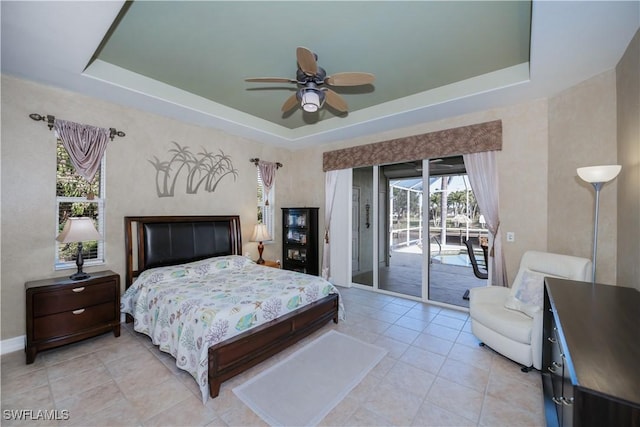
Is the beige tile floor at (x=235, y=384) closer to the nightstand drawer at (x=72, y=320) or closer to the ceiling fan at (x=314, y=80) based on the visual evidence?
the nightstand drawer at (x=72, y=320)

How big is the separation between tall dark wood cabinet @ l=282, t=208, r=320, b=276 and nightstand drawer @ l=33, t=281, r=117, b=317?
306 centimetres

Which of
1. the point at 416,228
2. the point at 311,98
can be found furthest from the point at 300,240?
the point at 311,98

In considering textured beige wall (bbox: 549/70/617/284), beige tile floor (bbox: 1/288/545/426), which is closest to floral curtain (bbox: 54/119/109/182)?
beige tile floor (bbox: 1/288/545/426)

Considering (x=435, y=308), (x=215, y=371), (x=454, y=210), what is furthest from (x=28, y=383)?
(x=454, y=210)

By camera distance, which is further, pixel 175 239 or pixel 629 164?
pixel 175 239

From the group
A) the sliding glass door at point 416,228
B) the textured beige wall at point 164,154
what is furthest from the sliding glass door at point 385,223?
Result: the textured beige wall at point 164,154

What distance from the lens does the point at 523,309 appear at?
101 inches

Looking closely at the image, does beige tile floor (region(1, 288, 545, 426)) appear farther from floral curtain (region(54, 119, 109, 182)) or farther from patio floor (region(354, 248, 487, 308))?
floral curtain (region(54, 119, 109, 182))

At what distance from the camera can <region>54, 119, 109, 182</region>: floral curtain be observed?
2.97 meters

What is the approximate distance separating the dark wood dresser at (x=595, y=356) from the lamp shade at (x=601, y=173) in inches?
35.0

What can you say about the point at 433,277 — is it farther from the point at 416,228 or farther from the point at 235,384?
the point at 235,384

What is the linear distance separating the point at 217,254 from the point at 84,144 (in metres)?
2.19

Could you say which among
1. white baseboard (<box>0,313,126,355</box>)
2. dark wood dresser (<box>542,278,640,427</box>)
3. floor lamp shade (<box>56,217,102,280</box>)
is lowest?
white baseboard (<box>0,313,126,355</box>)

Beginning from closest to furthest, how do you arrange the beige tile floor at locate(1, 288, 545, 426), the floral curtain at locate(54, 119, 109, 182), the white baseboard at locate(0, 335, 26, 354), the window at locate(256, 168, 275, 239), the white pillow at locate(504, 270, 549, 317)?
the beige tile floor at locate(1, 288, 545, 426)
the white pillow at locate(504, 270, 549, 317)
the white baseboard at locate(0, 335, 26, 354)
the floral curtain at locate(54, 119, 109, 182)
the window at locate(256, 168, 275, 239)
